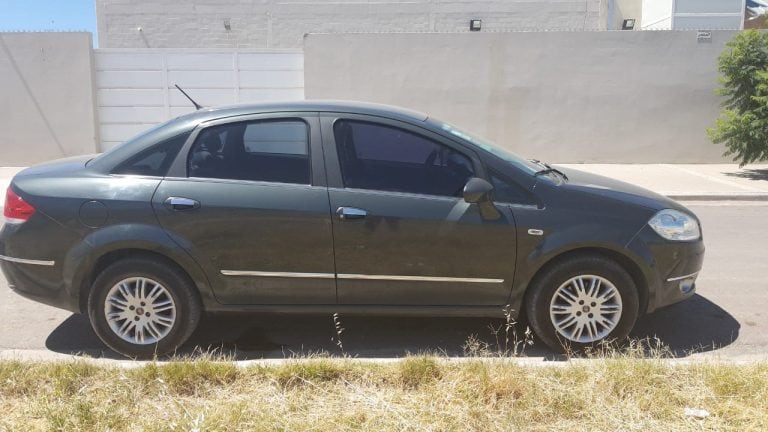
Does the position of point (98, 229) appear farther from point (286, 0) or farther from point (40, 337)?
point (286, 0)

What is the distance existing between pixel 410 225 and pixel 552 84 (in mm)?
11035

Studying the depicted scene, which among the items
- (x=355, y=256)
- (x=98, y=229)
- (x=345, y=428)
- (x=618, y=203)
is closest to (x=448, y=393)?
(x=345, y=428)

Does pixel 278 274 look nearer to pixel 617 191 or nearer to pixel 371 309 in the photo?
pixel 371 309

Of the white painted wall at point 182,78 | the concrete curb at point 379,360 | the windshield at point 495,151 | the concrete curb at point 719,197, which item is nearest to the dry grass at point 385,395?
the concrete curb at point 379,360

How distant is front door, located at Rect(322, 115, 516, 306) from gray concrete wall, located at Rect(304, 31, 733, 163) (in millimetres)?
10126

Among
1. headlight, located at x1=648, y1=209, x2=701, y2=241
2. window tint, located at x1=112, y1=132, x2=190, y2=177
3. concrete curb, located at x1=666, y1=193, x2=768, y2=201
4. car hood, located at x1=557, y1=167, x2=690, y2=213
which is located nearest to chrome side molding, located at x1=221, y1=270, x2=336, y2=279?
window tint, located at x1=112, y1=132, x2=190, y2=177

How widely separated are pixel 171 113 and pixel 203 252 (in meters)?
11.4

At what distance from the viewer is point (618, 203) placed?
4062mm

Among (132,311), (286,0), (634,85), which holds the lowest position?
(132,311)

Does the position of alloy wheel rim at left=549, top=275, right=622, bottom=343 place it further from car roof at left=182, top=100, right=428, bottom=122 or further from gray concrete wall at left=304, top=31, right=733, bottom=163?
gray concrete wall at left=304, top=31, right=733, bottom=163

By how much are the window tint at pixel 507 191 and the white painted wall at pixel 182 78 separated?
10934 millimetres

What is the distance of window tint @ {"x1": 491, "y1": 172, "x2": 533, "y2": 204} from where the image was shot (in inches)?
157

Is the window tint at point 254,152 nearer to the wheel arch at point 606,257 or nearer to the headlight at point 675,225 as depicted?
the wheel arch at point 606,257

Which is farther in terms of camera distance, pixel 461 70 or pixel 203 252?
pixel 461 70
